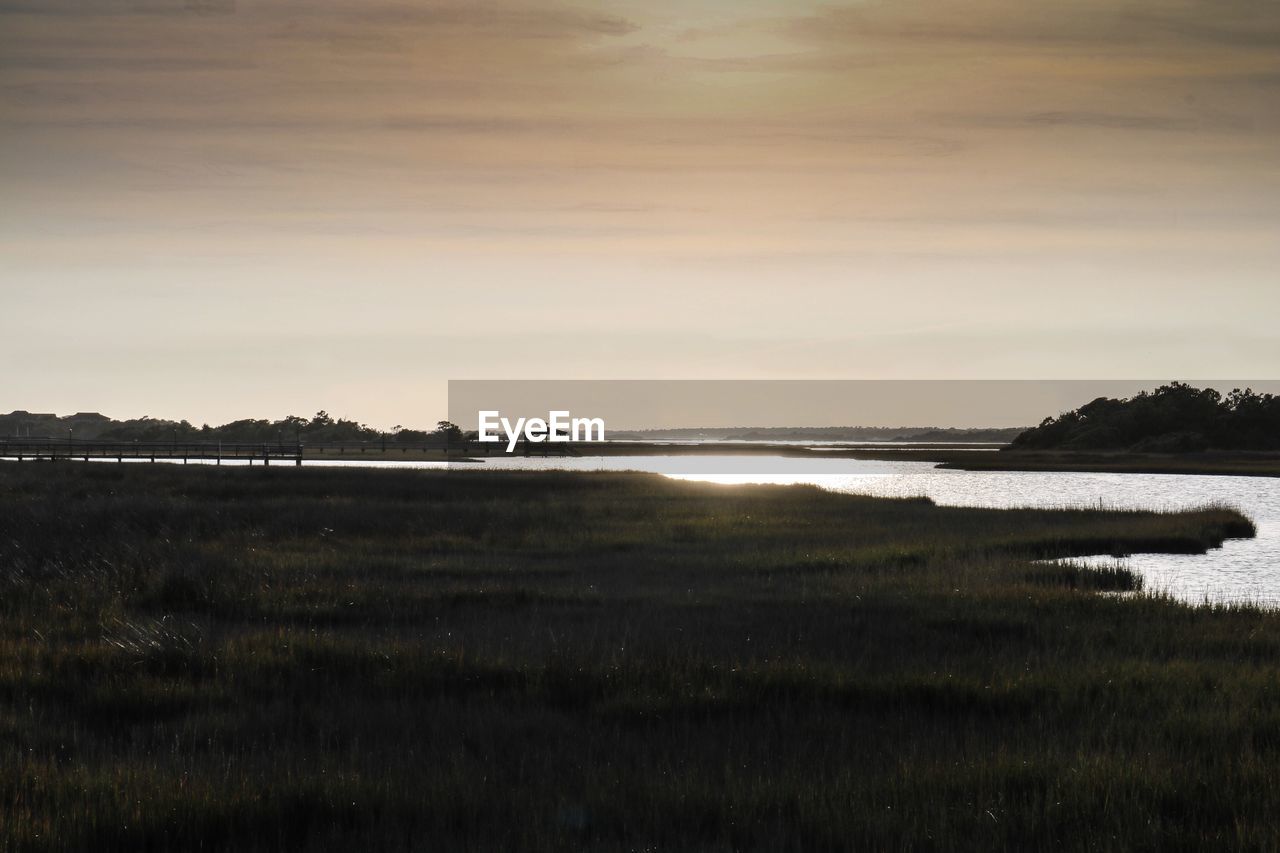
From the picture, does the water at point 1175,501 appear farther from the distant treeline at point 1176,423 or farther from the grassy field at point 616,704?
the distant treeline at point 1176,423

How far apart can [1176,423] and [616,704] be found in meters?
130

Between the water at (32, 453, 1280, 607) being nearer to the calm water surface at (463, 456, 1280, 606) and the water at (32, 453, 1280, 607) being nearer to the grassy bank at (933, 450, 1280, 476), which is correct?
the calm water surface at (463, 456, 1280, 606)

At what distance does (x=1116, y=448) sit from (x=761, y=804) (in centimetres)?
13531

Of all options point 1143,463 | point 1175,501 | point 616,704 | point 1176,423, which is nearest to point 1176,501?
point 1175,501

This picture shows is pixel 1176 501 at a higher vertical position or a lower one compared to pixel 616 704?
lower

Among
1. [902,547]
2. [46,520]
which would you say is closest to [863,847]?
[902,547]

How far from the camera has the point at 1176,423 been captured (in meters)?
127

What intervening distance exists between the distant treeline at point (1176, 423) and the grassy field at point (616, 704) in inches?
4249

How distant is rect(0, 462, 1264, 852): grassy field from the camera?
831 cm

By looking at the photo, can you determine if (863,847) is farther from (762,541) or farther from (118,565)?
(762,541)

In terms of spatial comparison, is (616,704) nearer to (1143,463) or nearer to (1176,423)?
(1143,463)

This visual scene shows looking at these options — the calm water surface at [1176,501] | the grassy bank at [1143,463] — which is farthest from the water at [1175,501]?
the grassy bank at [1143,463]

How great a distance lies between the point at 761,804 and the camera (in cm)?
866

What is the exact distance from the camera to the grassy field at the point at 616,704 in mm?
8312
